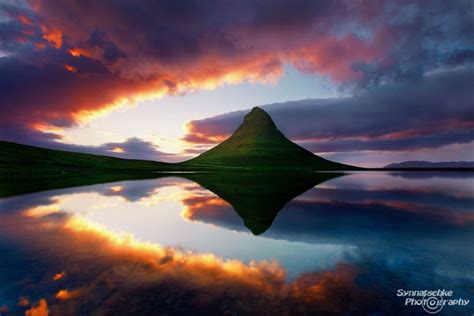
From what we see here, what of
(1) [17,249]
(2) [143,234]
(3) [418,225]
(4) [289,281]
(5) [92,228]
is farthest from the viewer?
(3) [418,225]

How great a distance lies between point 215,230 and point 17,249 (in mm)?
9188

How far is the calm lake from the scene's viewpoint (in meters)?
6.97

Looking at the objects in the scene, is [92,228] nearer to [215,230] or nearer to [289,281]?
[215,230]

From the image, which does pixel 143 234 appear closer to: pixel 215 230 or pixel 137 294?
pixel 215 230

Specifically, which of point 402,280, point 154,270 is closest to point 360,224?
point 402,280

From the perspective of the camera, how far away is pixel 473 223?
17125 mm

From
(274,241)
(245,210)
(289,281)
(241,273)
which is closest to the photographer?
(289,281)

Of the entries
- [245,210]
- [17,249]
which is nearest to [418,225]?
[245,210]

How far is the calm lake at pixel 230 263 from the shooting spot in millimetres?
6969

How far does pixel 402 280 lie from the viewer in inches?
337

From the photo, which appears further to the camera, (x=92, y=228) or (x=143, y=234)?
(x=92, y=228)

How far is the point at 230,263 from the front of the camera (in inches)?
393

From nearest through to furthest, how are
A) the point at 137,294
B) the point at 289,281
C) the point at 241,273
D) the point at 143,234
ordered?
the point at 137,294 < the point at 289,281 < the point at 241,273 < the point at 143,234

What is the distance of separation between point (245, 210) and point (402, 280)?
13.2 meters
